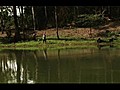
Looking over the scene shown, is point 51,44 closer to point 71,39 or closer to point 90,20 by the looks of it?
point 71,39

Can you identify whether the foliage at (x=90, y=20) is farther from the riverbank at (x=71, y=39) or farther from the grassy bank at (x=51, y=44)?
the grassy bank at (x=51, y=44)

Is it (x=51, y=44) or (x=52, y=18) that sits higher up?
(x=52, y=18)

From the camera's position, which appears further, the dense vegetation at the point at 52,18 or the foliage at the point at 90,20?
the dense vegetation at the point at 52,18

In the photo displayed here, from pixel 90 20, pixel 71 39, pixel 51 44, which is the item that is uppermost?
pixel 90 20

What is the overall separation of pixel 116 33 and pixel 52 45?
11.2 meters

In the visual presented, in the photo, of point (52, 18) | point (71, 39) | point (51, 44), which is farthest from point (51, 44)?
point (52, 18)

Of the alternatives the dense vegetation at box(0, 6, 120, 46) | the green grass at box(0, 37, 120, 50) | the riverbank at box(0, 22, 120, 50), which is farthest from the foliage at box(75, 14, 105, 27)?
the green grass at box(0, 37, 120, 50)

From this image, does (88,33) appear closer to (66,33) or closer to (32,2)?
(66,33)

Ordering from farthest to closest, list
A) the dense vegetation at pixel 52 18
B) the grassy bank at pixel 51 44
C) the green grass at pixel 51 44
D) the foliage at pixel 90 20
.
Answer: the dense vegetation at pixel 52 18 < the foliage at pixel 90 20 < the grassy bank at pixel 51 44 < the green grass at pixel 51 44

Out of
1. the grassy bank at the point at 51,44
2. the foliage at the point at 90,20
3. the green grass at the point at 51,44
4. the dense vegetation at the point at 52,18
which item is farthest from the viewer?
the dense vegetation at the point at 52,18

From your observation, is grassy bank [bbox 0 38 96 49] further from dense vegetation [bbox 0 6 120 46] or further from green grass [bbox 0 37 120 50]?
dense vegetation [bbox 0 6 120 46]

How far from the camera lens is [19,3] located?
9.62ft

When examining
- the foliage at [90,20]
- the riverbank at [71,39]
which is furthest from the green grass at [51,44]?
the foliage at [90,20]
